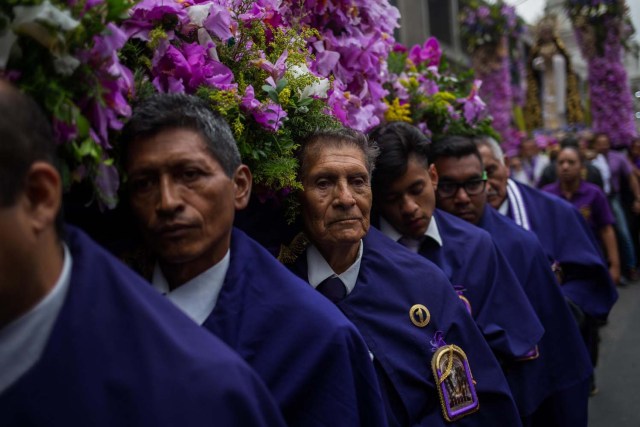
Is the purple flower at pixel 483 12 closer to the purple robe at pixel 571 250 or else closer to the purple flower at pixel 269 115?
the purple robe at pixel 571 250

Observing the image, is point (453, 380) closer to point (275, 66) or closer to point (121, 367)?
point (275, 66)

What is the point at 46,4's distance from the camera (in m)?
1.49

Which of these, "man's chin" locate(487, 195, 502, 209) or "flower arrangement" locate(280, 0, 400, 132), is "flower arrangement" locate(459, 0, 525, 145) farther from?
"flower arrangement" locate(280, 0, 400, 132)

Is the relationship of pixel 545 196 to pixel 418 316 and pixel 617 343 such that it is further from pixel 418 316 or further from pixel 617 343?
pixel 617 343

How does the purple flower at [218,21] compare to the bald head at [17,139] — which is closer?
the bald head at [17,139]

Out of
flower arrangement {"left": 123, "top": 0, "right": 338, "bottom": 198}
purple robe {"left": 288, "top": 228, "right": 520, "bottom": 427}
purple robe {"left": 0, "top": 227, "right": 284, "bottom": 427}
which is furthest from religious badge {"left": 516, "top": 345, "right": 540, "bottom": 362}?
purple robe {"left": 0, "top": 227, "right": 284, "bottom": 427}

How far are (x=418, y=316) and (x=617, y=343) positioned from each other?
17.4ft

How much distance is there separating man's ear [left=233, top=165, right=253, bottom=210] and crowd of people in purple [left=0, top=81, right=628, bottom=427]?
0.01m

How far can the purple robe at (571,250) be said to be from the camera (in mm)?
4324

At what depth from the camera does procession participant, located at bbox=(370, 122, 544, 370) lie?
10.3 feet

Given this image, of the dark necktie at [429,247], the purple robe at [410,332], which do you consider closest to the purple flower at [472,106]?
the dark necktie at [429,247]

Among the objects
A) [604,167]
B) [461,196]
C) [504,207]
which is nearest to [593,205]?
[504,207]

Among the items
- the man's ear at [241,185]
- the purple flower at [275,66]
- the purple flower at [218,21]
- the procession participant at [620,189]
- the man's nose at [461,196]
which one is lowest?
the procession participant at [620,189]

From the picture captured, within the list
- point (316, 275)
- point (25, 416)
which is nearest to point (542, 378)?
point (316, 275)
